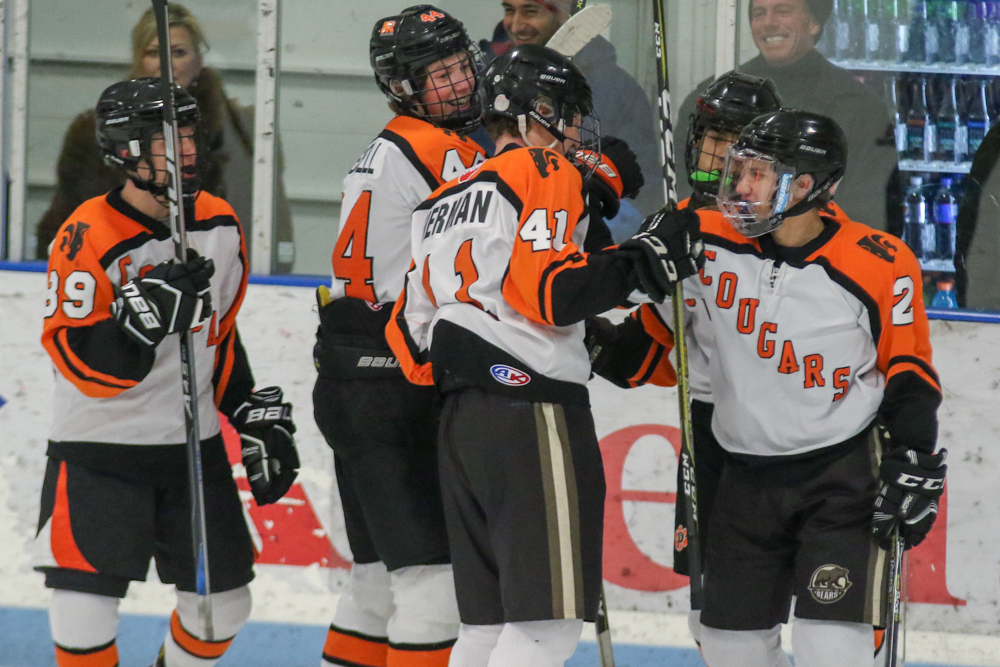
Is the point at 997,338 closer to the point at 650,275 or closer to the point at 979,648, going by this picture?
the point at 979,648

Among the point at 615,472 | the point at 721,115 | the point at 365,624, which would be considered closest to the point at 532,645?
the point at 365,624

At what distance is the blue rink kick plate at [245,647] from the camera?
10.8ft

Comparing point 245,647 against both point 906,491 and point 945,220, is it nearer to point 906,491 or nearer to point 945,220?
point 906,491

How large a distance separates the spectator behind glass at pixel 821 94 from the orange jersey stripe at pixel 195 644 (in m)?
2.00

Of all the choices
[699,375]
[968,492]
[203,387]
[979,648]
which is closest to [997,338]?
[968,492]

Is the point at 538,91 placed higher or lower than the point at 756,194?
higher

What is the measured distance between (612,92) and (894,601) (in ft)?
6.67

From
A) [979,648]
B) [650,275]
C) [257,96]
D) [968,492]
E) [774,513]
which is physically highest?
[257,96]

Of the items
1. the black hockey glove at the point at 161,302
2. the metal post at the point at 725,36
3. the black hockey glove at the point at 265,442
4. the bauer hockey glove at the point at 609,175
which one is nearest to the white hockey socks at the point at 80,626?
the black hockey glove at the point at 265,442

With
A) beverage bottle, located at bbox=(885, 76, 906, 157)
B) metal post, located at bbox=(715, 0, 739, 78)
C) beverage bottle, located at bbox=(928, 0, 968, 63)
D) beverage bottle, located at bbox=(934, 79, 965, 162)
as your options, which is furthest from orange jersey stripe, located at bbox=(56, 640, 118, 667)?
beverage bottle, located at bbox=(928, 0, 968, 63)

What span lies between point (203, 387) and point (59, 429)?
31 cm

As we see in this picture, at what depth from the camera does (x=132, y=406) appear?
2506 mm

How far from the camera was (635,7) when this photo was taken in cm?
380

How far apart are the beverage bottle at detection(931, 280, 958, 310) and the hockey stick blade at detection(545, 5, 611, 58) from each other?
152cm
